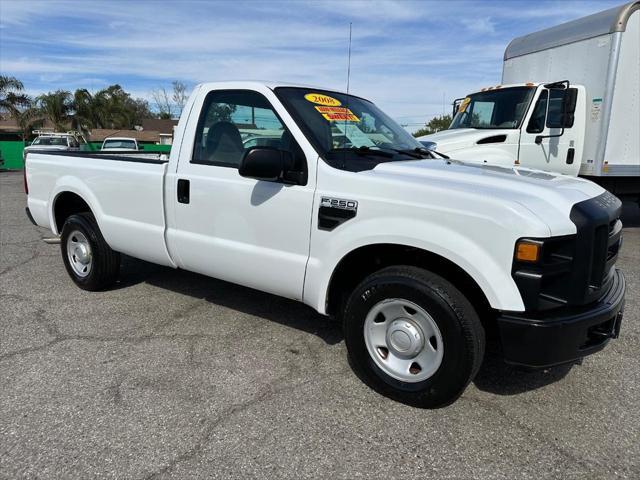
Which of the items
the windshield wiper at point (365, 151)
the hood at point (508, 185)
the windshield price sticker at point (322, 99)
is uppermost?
the windshield price sticker at point (322, 99)

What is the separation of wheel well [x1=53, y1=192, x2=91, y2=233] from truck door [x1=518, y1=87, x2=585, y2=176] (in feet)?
19.5

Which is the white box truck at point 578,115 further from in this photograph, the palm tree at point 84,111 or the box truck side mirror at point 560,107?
the palm tree at point 84,111

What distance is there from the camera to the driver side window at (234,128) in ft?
11.6

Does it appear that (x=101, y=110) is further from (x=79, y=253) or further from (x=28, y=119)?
(x=79, y=253)

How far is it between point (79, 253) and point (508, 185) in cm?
407

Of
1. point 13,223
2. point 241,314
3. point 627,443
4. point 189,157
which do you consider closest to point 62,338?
point 241,314

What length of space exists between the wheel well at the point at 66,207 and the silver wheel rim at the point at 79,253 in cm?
33

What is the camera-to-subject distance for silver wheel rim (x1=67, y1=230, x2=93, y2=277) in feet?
16.0

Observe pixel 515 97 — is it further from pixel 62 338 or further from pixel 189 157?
pixel 62 338

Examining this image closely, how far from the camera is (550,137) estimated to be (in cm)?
732

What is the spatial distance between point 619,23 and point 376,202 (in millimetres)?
6422

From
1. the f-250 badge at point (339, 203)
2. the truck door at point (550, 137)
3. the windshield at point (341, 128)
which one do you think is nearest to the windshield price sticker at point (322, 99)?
the windshield at point (341, 128)

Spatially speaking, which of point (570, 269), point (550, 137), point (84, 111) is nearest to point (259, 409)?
point (570, 269)

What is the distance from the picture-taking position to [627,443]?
8.73 ft
